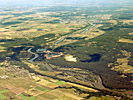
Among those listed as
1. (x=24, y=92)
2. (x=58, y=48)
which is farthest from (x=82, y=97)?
(x=58, y=48)

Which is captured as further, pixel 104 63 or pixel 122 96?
pixel 104 63

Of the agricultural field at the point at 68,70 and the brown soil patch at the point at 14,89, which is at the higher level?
the agricultural field at the point at 68,70

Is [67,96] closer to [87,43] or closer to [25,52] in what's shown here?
[25,52]

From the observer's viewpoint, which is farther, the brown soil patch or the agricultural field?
the brown soil patch

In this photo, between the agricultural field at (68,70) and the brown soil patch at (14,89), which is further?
the brown soil patch at (14,89)

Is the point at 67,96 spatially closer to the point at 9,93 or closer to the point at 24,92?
the point at 24,92

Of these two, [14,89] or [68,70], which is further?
[68,70]

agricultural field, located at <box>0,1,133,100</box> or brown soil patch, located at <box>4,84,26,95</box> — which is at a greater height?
agricultural field, located at <box>0,1,133,100</box>

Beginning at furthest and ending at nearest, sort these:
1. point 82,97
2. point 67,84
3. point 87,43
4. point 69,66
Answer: point 87,43 < point 69,66 < point 67,84 < point 82,97

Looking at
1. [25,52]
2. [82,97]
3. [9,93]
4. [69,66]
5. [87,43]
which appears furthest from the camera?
[87,43]

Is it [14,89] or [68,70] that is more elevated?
[68,70]
